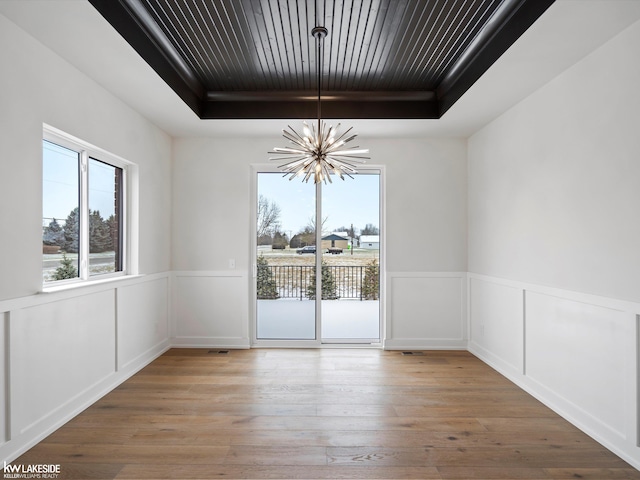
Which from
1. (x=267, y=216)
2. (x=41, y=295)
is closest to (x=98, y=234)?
(x=41, y=295)

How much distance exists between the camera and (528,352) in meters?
3.43

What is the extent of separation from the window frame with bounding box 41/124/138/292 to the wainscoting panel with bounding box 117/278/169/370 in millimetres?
259

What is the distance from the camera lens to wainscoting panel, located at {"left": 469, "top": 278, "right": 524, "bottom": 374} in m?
3.59

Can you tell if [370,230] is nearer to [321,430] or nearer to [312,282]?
[312,282]

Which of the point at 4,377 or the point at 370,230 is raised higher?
the point at 370,230

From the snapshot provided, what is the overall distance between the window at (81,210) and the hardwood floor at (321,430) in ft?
3.78

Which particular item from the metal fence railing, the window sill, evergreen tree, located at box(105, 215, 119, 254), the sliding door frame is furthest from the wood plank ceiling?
the metal fence railing

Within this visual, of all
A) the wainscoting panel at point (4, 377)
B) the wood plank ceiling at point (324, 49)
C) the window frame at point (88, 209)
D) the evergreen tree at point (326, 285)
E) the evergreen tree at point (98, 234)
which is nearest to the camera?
the wainscoting panel at point (4, 377)

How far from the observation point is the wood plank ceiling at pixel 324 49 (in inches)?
101

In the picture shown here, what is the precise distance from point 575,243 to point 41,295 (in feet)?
12.4

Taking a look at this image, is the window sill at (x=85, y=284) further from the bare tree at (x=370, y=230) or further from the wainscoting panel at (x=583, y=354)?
the wainscoting panel at (x=583, y=354)

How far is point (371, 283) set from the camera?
4.96 m

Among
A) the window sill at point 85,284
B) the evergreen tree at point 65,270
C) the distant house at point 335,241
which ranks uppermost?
the distant house at point 335,241

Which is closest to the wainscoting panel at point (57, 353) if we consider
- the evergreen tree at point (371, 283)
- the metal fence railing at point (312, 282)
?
the metal fence railing at point (312, 282)
